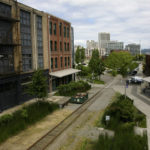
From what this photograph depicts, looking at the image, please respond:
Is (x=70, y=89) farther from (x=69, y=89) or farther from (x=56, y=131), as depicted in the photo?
(x=56, y=131)

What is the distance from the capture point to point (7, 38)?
76.4ft

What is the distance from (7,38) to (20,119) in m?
10.8

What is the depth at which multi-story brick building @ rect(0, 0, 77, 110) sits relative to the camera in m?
23.1

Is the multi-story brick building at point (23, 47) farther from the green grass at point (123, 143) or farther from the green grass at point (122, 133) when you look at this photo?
the green grass at point (123, 143)

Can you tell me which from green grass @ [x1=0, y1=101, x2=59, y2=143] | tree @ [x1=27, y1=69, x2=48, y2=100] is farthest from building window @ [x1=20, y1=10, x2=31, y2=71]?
green grass @ [x1=0, y1=101, x2=59, y2=143]

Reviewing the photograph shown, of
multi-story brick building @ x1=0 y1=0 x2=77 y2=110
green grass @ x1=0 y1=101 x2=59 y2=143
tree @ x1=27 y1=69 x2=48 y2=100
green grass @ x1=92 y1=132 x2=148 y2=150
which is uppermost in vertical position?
multi-story brick building @ x1=0 y1=0 x2=77 y2=110

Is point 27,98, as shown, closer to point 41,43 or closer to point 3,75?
point 3,75

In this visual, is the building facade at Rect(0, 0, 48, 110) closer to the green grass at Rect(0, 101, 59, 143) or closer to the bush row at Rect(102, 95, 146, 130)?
the green grass at Rect(0, 101, 59, 143)

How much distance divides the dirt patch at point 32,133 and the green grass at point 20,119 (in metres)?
0.44

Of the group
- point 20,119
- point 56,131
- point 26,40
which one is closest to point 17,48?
point 26,40

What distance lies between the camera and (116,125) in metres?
16.8

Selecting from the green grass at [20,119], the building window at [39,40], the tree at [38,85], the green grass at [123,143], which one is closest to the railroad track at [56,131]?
the green grass at [20,119]

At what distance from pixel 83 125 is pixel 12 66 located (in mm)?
12496

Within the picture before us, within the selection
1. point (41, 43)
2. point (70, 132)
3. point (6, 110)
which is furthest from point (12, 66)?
point (70, 132)
